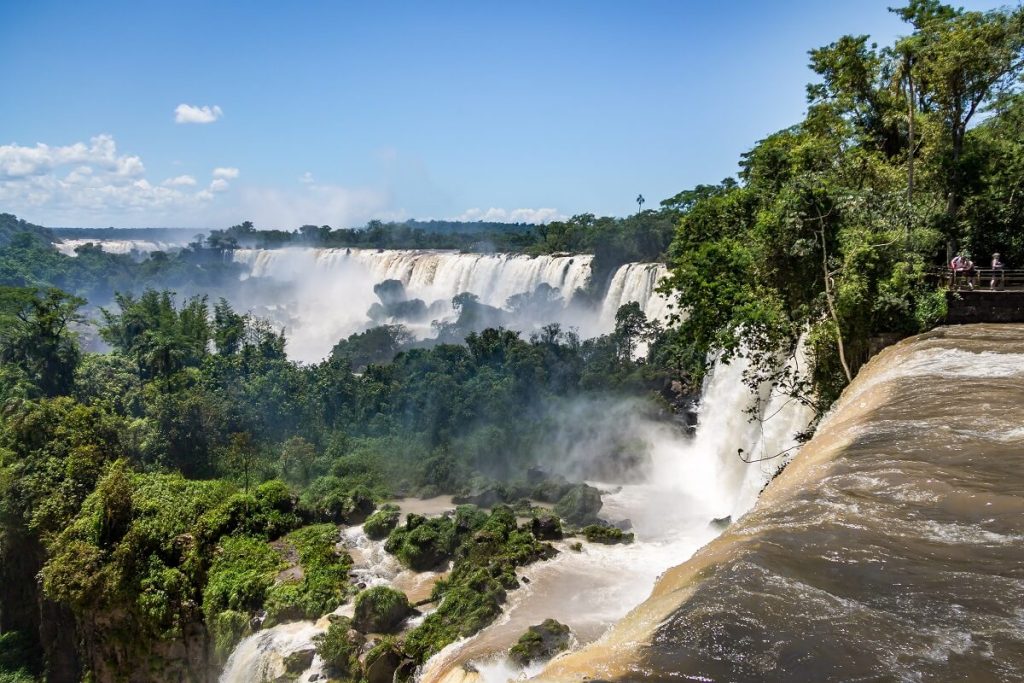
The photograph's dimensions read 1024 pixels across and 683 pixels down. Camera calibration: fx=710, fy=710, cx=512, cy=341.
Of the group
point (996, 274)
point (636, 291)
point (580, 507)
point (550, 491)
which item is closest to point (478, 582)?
point (580, 507)

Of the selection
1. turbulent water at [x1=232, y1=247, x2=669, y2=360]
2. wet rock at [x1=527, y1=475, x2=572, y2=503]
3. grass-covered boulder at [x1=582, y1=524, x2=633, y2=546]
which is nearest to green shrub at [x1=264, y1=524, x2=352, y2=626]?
grass-covered boulder at [x1=582, y1=524, x2=633, y2=546]

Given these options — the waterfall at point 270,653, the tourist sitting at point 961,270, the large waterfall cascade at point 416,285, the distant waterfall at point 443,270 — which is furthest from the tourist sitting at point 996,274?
the distant waterfall at point 443,270

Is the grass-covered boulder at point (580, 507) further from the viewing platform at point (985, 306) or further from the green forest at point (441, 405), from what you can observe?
the viewing platform at point (985, 306)

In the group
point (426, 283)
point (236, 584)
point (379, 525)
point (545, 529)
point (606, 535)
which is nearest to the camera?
point (236, 584)

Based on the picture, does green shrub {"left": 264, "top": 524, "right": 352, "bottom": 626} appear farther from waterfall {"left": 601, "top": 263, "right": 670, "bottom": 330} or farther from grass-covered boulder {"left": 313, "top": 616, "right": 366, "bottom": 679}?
waterfall {"left": 601, "top": 263, "right": 670, "bottom": 330}

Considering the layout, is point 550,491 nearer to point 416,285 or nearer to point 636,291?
point 636,291

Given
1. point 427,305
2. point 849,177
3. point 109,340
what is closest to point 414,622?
point 849,177

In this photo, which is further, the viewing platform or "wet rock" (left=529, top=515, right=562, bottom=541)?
"wet rock" (left=529, top=515, right=562, bottom=541)
